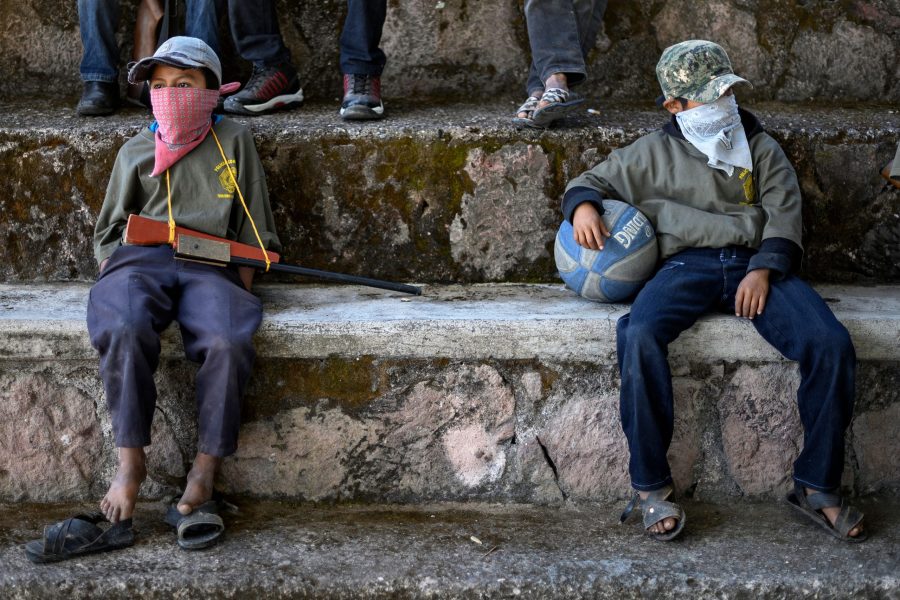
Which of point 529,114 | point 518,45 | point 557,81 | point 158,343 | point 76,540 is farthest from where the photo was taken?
point 518,45

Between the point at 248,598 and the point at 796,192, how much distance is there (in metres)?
1.91

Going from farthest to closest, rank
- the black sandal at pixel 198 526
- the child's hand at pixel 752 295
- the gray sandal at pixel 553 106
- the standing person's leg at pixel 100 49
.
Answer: the standing person's leg at pixel 100 49 < the gray sandal at pixel 553 106 < the child's hand at pixel 752 295 < the black sandal at pixel 198 526

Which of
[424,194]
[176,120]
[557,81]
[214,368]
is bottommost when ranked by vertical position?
[214,368]

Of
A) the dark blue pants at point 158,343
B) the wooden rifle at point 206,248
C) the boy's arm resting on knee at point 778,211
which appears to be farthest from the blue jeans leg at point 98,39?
the boy's arm resting on knee at point 778,211

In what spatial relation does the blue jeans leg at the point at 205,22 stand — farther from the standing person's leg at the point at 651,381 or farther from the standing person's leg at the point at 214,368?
the standing person's leg at the point at 651,381

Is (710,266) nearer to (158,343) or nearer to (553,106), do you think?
(553,106)

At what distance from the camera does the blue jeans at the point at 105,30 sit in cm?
384

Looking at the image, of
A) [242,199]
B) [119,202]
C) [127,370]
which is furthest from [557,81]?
[127,370]

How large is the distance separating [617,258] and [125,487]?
4.87ft

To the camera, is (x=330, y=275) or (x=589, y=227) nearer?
(x=589, y=227)

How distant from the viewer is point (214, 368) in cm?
273

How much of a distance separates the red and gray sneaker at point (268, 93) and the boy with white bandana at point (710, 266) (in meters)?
1.25

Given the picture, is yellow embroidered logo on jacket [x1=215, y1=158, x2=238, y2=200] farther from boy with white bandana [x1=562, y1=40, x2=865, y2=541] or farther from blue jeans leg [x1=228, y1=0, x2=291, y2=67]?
Result: boy with white bandana [x1=562, y1=40, x2=865, y2=541]

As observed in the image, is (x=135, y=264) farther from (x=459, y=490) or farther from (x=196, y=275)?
(x=459, y=490)
